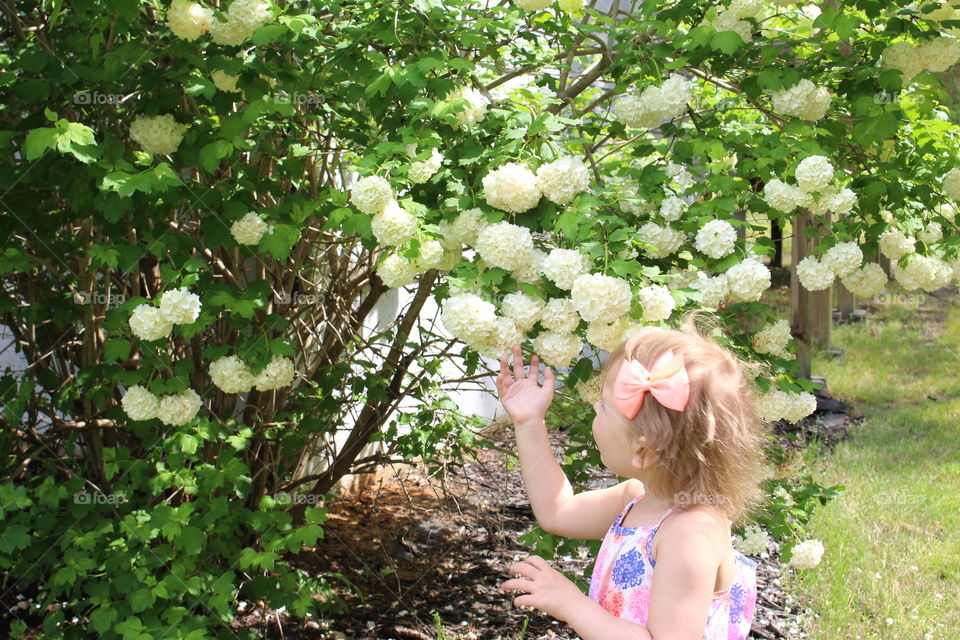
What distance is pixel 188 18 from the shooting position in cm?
243

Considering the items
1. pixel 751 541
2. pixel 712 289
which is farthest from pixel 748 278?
pixel 751 541

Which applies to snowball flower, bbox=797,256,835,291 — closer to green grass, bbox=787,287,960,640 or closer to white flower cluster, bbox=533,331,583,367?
white flower cluster, bbox=533,331,583,367

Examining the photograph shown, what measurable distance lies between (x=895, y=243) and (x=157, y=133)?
2.11m

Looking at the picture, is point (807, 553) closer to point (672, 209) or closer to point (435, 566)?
point (672, 209)

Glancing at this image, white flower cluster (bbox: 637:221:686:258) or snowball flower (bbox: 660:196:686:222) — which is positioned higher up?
snowball flower (bbox: 660:196:686:222)

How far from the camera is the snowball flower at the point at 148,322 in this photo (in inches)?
93.7

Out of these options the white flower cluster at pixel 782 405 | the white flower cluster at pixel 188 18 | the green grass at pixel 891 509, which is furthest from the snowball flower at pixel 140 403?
the green grass at pixel 891 509

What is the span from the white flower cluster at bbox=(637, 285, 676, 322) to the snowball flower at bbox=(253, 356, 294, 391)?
3.84 ft

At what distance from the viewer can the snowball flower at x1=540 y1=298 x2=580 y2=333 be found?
2076 mm

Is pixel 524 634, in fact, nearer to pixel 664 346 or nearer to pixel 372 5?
pixel 664 346

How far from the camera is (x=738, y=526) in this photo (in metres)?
2.80

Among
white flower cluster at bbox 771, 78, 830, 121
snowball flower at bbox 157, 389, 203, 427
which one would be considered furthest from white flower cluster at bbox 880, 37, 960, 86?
snowball flower at bbox 157, 389, 203, 427

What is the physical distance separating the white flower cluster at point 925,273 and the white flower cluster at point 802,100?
1.65 ft

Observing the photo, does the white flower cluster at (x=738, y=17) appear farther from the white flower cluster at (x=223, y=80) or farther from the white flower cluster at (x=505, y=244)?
the white flower cluster at (x=223, y=80)
